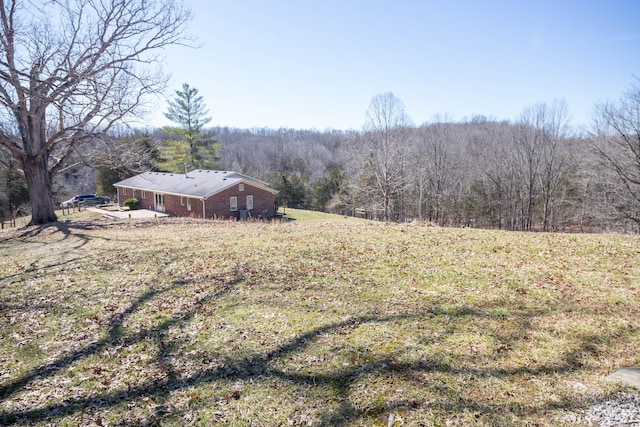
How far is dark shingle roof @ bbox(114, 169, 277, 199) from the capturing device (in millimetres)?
27703

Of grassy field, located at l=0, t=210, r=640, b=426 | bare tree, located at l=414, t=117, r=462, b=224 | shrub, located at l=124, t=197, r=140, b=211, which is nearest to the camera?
grassy field, located at l=0, t=210, r=640, b=426

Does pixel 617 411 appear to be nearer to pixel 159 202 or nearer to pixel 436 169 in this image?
pixel 159 202

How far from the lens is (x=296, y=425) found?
332 cm

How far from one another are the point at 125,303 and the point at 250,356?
3.28 m

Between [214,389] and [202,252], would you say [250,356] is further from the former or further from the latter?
[202,252]

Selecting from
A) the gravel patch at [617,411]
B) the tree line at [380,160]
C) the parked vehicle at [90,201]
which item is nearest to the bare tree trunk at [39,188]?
the tree line at [380,160]

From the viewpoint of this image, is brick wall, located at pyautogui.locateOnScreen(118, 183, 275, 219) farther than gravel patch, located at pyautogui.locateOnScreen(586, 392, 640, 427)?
Yes

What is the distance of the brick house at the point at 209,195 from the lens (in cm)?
2755

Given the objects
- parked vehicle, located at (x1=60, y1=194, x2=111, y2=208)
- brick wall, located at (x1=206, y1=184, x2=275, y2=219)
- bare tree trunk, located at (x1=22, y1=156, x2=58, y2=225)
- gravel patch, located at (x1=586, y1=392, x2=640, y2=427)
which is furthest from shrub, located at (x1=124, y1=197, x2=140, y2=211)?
gravel patch, located at (x1=586, y1=392, x2=640, y2=427)

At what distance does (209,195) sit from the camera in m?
26.6

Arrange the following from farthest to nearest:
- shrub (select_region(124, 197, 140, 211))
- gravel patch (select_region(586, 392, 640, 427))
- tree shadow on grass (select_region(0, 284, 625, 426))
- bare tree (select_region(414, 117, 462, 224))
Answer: bare tree (select_region(414, 117, 462, 224))
shrub (select_region(124, 197, 140, 211))
tree shadow on grass (select_region(0, 284, 625, 426))
gravel patch (select_region(586, 392, 640, 427))

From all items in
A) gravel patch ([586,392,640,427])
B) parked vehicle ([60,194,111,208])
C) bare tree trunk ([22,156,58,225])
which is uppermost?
bare tree trunk ([22,156,58,225])

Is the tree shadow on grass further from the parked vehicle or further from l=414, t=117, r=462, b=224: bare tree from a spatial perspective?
the parked vehicle

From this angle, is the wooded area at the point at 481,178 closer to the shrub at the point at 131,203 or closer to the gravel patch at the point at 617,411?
the shrub at the point at 131,203
